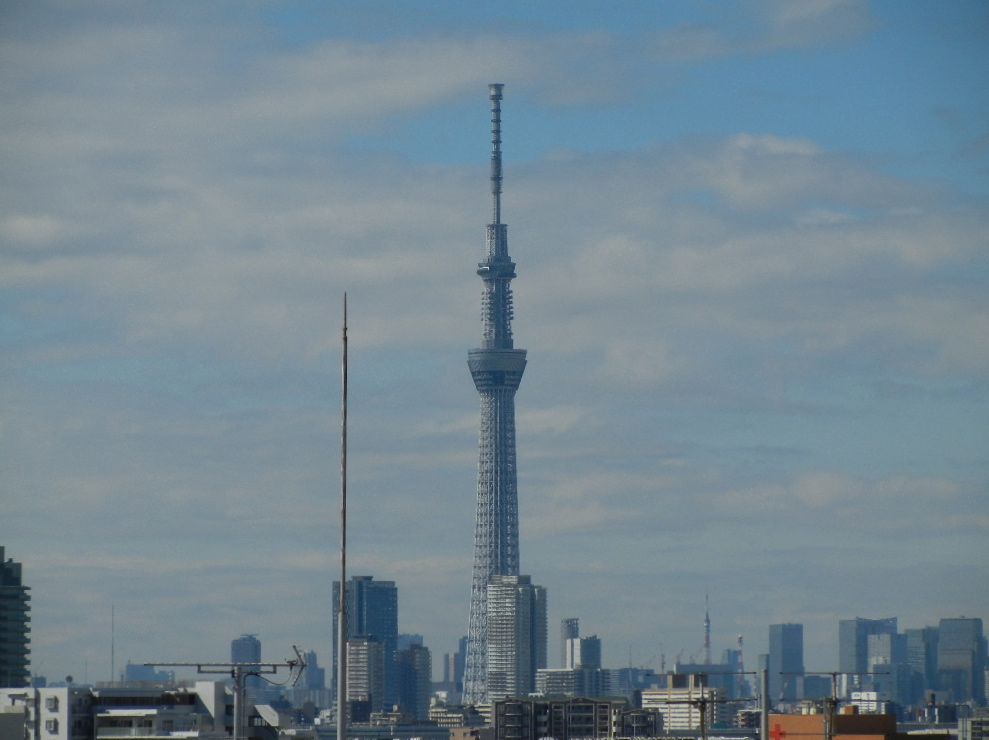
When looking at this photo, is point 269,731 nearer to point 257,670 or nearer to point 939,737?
point 939,737

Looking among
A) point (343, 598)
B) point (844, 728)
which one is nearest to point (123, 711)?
point (844, 728)

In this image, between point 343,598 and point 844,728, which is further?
point 844,728

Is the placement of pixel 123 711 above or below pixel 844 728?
above

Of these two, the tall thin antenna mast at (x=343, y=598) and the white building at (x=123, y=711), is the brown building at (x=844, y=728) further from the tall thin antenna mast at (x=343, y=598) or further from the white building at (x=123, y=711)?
the tall thin antenna mast at (x=343, y=598)

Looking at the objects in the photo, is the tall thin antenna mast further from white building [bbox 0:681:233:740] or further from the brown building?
the brown building

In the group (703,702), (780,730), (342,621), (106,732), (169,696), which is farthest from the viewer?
(780,730)

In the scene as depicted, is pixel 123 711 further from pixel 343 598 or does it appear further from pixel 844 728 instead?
pixel 343 598

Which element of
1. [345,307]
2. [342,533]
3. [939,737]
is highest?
[345,307]

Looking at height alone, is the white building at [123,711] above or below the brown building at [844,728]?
above

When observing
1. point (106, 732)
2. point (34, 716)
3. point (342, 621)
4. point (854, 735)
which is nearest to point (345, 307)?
point (342, 621)

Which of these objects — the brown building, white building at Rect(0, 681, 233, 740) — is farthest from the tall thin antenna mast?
the brown building

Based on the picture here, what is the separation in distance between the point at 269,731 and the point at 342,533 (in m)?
72.4

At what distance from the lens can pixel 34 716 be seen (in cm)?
11744

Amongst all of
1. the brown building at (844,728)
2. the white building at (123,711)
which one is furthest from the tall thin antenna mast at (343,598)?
the brown building at (844,728)
